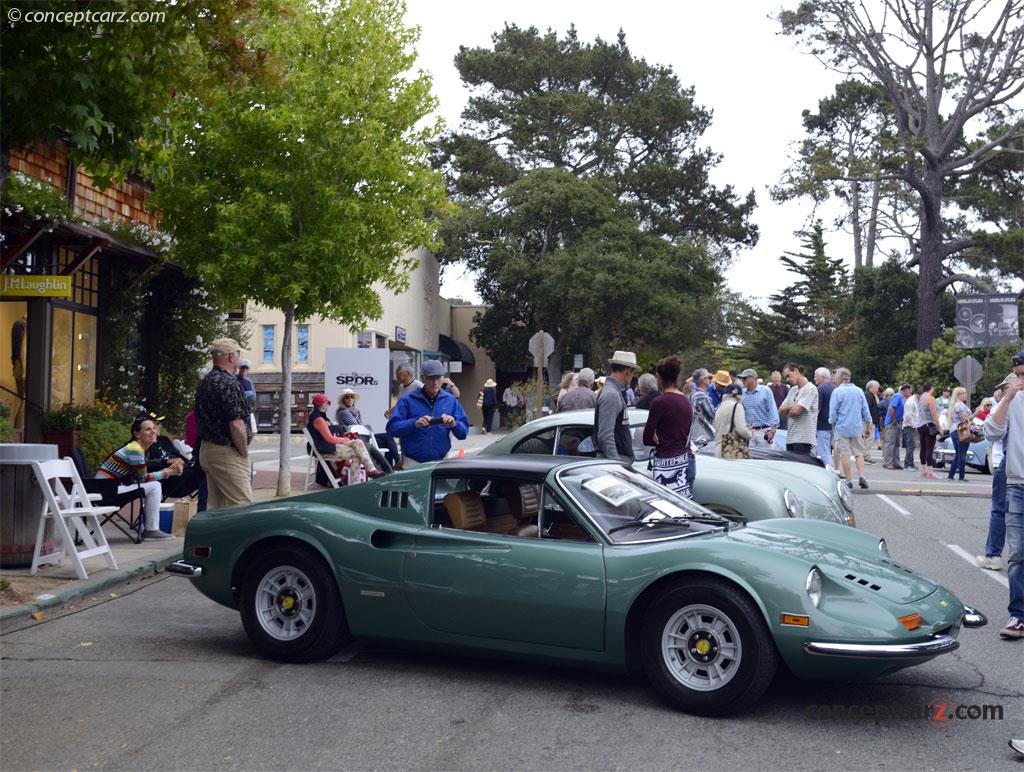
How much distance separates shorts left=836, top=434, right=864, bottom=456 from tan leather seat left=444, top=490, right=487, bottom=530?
11.9 meters

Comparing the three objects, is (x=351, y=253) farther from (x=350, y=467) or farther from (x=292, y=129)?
(x=350, y=467)

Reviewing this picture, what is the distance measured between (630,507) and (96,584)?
4.78 m

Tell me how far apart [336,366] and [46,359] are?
5.54 metres

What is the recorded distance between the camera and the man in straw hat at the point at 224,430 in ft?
28.3

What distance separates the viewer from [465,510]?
6.11 m

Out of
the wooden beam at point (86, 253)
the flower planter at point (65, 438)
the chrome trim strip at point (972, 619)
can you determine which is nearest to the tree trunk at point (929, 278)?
the wooden beam at point (86, 253)

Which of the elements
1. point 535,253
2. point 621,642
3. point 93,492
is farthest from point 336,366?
point 535,253

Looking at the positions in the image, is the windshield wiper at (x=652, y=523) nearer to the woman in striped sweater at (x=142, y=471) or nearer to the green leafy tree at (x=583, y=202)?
the woman in striped sweater at (x=142, y=471)

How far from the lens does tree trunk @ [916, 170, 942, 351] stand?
4269 centimetres

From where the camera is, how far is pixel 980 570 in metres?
9.67

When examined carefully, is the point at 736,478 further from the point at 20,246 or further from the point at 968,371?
the point at 968,371

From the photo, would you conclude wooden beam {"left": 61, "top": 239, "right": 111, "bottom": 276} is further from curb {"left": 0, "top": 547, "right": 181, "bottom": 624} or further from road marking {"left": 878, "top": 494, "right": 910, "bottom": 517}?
road marking {"left": 878, "top": 494, "right": 910, "bottom": 517}

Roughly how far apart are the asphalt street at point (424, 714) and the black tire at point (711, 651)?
0.12 meters

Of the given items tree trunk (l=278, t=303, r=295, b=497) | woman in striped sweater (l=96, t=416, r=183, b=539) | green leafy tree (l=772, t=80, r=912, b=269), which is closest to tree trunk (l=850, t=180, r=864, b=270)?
green leafy tree (l=772, t=80, r=912, b=269)
